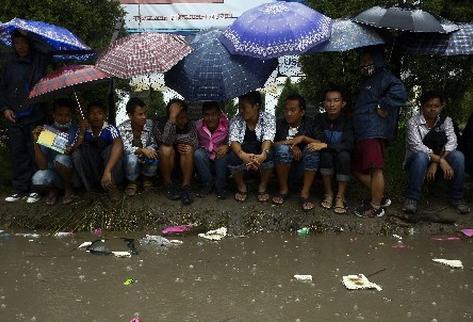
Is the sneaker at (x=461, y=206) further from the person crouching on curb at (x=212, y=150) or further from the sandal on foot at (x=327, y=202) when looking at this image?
the person crouching on curb at (x=212, y=150)

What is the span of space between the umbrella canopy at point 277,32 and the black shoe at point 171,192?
1615 millimetres

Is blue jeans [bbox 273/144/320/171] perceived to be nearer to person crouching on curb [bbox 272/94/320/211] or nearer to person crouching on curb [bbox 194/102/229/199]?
person crouching on curb [bbox 272/94/320/211]

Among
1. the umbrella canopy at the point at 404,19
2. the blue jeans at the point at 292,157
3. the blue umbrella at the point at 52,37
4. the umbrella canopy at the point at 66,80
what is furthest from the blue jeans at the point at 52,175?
the umbrella canopy at the point at 404,19

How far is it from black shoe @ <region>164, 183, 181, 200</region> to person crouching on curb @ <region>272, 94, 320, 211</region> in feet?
3.41

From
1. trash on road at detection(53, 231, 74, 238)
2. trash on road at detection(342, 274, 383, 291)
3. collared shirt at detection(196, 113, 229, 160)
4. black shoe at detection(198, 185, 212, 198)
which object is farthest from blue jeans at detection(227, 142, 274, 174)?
trash on road at detection(53, 231, 74, 238)

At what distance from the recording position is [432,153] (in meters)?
5.52

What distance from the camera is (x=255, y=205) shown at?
5.70m

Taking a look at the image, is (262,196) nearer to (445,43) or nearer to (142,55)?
(142,55)

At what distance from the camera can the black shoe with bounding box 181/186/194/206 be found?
18.8ft

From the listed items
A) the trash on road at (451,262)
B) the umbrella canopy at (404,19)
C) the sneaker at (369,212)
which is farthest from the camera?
the sneaker at (369,212)

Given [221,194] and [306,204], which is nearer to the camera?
[306,204]

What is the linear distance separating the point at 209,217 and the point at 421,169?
7.22 ft

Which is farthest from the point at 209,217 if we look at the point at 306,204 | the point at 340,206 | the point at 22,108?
the point at 22,108

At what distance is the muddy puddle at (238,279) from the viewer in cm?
391
